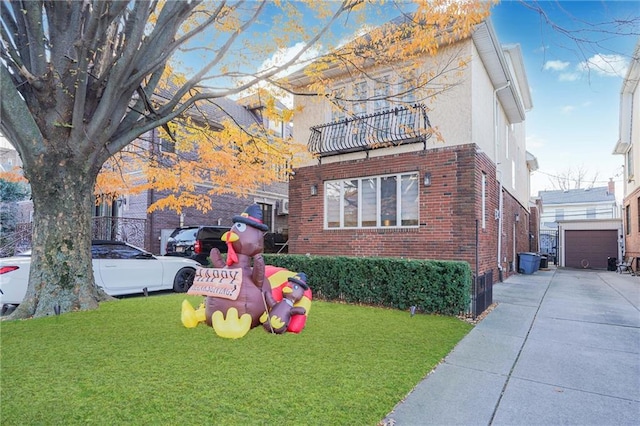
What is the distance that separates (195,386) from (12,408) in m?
1.22

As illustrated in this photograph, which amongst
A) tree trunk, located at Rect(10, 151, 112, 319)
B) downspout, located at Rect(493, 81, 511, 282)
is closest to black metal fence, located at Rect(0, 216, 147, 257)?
tree trunk, located at Rect(10, 151, 112, 319)

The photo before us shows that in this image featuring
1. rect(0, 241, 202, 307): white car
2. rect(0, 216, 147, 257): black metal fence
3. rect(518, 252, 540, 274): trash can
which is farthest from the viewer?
rect(0, 216, 147, 257): black metal fence

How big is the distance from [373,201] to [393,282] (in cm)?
358

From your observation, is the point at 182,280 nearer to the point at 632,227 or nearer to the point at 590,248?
the point at 632,227

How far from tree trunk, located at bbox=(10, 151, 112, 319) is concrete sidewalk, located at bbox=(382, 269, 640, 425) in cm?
537

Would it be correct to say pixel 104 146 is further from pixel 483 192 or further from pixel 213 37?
pixel 483 192

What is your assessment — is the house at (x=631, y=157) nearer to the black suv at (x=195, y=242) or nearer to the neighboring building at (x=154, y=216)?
the neighboring building at (x=154, y=216)

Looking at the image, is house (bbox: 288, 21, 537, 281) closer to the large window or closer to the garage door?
the large window

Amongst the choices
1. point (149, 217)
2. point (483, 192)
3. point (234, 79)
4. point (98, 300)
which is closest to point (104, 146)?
point (98, 300)

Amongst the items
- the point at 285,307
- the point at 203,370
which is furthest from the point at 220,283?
the point at 203,370

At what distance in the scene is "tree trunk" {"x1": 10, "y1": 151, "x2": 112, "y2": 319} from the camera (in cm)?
542

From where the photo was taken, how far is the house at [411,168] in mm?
8391

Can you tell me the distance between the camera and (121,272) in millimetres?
7660

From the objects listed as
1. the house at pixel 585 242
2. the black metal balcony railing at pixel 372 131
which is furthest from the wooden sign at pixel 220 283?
the house at pixel 585 242
